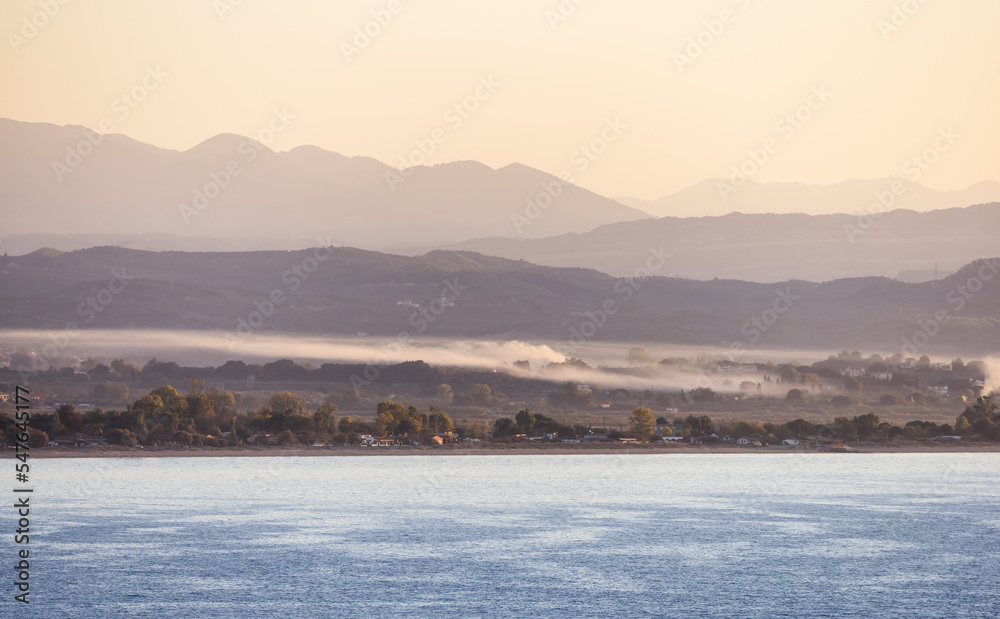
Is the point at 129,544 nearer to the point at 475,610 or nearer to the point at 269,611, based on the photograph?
the point at 269,611

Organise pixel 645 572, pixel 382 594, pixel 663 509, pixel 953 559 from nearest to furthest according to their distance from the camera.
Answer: pixel 382 594
pixel 645 572
pixel 953 559
pixel 663 509

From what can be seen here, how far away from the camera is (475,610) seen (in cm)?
8600

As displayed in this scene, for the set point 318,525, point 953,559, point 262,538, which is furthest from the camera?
point 318,525

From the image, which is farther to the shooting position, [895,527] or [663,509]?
[663,509]

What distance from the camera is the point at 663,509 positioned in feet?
564

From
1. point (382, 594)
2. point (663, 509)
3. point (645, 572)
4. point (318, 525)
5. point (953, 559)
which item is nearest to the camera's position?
point (382, 594)

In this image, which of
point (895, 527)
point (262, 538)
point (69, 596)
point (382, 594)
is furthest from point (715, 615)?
point (895, 527)

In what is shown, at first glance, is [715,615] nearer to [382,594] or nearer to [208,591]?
[382,594]

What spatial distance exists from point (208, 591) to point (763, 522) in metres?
81.0

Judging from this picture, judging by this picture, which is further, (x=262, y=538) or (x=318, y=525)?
(x=318, y=525)

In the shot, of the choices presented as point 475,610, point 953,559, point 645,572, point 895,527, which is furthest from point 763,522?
point 475,610

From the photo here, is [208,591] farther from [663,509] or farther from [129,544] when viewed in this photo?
[663,509]

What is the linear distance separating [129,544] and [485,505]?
70211 millimetres

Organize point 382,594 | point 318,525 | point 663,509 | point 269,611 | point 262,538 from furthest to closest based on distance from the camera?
point 663,509, point 318,525, point 262,538, point 382,594, point 269,611
